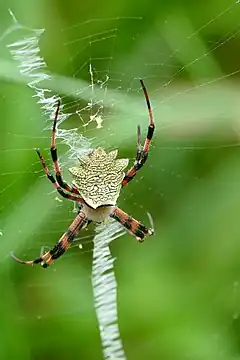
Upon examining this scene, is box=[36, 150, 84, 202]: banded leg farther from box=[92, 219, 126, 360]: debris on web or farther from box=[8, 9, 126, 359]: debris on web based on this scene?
box=[92, 219, 126, 360]: debris on web

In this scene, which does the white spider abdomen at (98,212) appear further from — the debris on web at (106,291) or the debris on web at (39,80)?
the debris on web at (106,291)

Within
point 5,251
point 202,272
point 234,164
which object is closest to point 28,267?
point 5,251

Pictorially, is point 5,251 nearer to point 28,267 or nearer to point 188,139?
point 28,267

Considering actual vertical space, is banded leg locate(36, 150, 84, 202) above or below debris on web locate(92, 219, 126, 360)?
above

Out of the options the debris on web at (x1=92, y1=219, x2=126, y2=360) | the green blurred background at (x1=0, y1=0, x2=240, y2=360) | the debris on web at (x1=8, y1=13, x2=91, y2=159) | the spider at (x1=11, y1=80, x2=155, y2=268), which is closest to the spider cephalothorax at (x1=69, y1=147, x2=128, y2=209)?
the spider at (x1=11, y1=80, x2=155, y2=268)

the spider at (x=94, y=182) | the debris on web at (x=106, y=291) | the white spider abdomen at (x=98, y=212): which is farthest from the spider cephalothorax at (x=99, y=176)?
the debris on web at (x=106, y=291)

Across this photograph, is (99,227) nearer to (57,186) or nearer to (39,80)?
(57,186)
